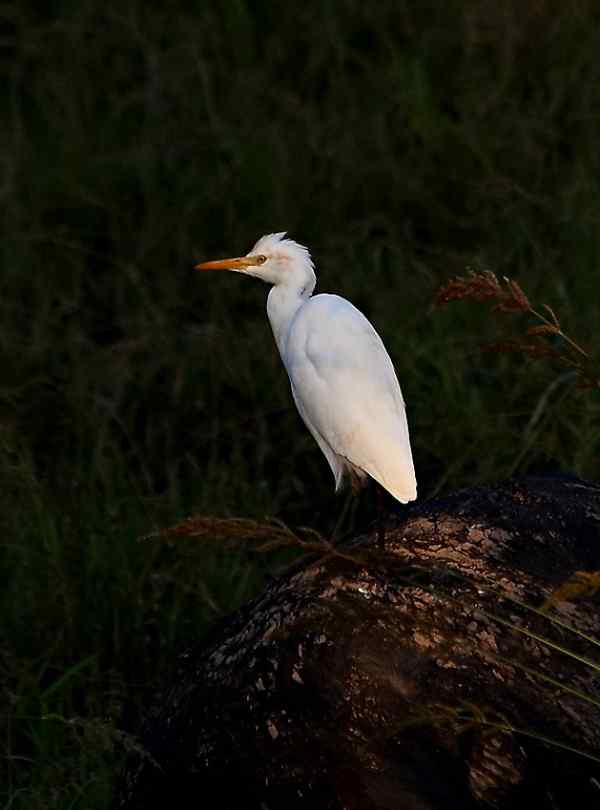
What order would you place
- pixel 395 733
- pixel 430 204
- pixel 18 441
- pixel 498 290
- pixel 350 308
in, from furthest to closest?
1. pixel 430 204
2. pixel 18 441
3. pixel 350 308
4. pixel 395 733
5. pixel 498 290

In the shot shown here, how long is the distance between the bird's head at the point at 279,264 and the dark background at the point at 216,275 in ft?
2.30

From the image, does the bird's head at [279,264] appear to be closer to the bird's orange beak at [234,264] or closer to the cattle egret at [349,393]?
the bird's orange beak at [234,264]

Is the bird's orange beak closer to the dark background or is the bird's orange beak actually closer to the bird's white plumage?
the bird's white plumage

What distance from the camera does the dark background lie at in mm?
3674

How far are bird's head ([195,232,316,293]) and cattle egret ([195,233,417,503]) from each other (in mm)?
→ 112

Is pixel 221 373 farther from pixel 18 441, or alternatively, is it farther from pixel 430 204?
pixel 430 204

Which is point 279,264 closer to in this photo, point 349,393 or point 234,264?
point 234,264

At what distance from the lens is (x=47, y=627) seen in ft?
12.0

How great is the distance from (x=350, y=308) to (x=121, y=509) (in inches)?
43.1

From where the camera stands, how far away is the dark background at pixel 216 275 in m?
3.67

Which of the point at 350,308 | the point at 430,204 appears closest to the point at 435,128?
the point at 430,204

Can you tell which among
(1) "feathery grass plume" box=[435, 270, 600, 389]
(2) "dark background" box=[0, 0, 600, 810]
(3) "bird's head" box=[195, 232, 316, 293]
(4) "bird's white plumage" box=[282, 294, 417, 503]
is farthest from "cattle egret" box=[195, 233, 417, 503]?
(1) "feathery grass plume" box=[435, 270, 600, 389]

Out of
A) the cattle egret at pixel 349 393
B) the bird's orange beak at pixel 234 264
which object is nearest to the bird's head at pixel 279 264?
the bird's orange beak at pixel 234 264

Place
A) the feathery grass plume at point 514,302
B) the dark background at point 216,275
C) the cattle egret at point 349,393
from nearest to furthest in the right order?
the feathery grass plume at point 514,302, the cattle egret at point 349,393, the dark background at point 216,275
